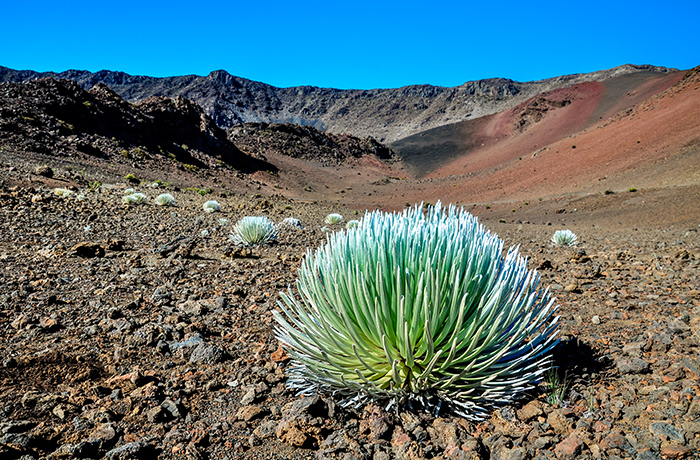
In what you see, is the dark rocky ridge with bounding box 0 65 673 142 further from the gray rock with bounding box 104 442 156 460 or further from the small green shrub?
the gray rock with bounding box 104 442 156 460

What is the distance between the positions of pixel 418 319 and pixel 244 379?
856mm

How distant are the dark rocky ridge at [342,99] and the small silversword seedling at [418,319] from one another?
2692 inches

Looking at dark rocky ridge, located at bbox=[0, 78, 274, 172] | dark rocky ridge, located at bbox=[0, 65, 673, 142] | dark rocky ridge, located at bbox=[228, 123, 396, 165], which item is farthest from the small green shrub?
dark rocky ridge, located at bbox=[0, 65, 673, 142]

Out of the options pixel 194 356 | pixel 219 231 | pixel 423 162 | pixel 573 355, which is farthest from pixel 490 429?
pixel 423 162

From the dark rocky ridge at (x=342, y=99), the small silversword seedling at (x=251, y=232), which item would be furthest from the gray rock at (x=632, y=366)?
the dark rocky ridge at (x=342, y=99)

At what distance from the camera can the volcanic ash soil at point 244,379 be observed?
130cm

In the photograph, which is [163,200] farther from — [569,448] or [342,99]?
[342,99]

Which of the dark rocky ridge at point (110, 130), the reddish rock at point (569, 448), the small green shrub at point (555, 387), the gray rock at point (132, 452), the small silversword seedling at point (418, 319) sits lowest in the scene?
the gray rock at point (132, 452)

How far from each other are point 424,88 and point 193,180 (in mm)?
78513

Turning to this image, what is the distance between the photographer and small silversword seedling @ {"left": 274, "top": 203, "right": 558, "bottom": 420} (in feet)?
4.57

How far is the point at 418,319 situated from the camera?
1.43 metres

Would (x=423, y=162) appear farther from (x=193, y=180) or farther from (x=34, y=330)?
(x=34, y=330)

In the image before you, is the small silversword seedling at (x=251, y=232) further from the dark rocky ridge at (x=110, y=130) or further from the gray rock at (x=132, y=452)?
the dark rocky ridge at (x=110, y=130)

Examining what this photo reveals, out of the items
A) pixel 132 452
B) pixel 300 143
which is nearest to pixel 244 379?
pixel 132 452
